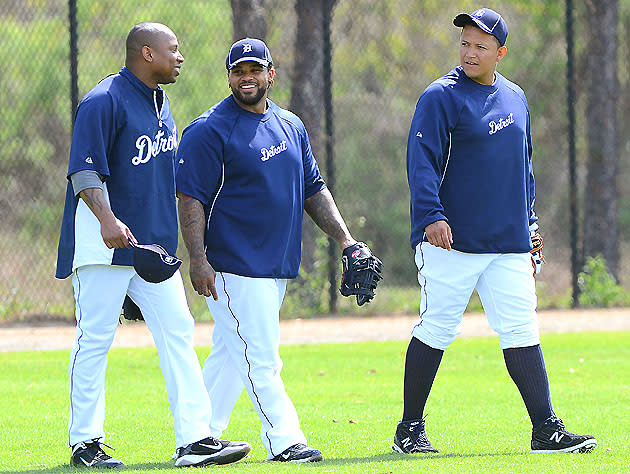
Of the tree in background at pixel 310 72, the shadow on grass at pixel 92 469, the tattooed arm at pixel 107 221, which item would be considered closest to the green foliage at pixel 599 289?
the tree in background at pixel 310 72

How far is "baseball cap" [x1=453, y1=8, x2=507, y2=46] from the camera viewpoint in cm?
606

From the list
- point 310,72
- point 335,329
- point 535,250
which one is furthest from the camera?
point 310,72

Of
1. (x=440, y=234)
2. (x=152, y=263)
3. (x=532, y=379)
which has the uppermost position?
(x=440, y=234)

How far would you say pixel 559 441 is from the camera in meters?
5.83

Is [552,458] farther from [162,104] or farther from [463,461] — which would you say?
[162,104]

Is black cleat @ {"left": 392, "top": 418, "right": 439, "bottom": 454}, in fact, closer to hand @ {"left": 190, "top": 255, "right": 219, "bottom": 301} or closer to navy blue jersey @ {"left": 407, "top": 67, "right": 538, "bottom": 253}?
navy blue jersey @ {"left": 407, "top": 67, "right": 538, "bottom": 253}

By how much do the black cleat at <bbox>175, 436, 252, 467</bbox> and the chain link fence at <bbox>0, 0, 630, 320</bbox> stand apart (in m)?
7.58

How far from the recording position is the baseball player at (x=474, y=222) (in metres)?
5.99

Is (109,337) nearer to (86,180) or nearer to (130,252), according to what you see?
(130,252)

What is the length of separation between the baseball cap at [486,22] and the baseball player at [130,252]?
57.7 inches

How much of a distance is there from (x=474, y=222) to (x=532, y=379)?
827 mm

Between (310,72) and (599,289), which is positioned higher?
(310,72)

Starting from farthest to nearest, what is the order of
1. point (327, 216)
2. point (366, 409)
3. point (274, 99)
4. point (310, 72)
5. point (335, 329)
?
point (274, 99) → point (310, 72) → point (335, 329) → point (366, 409) → point (327, 216)

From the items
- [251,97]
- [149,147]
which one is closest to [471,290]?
[251,97]
